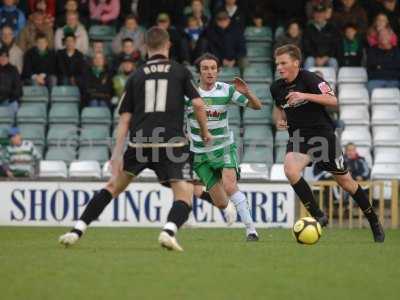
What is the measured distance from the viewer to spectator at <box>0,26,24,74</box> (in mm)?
23286

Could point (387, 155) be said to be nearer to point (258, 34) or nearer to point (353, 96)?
point (353, 96)

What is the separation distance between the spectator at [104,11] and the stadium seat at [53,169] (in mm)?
3731

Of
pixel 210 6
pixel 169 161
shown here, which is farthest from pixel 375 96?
pixel 169 161

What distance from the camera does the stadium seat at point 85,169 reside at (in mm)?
21269

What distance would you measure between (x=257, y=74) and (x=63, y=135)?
3811mm

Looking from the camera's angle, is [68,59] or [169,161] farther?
[68,59]

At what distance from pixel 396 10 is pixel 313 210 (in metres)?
11.3

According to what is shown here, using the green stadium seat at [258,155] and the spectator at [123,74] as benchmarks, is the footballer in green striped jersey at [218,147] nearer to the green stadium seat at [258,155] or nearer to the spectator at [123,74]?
the green stadium seat at [258,155]

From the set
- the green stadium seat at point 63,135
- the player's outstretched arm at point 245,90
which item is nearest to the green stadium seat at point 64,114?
the green stadium seat at point 63,135

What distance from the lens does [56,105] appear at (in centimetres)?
2294

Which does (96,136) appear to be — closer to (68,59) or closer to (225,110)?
(68,59)

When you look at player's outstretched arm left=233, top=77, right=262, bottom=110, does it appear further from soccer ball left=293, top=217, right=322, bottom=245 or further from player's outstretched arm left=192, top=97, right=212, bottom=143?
player's outstretched arm left=192, top=97, right=212, bottom=143

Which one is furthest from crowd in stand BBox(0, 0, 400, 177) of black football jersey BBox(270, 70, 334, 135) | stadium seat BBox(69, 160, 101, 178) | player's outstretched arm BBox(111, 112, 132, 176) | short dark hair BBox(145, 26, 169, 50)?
short dark hair BBox(145, 26, 169, 50)

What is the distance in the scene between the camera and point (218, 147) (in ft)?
48.4
